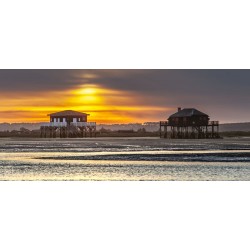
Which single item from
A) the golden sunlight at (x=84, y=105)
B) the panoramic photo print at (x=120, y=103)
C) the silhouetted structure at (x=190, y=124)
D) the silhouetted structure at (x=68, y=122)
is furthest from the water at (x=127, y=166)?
the golden sunlight at (x=84, y=105)

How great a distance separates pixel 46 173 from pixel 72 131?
3.94 meters

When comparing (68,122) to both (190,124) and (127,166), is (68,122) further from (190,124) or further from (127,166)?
(190,124)

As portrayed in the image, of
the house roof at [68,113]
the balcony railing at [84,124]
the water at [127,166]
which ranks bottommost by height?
the water at [127,166]

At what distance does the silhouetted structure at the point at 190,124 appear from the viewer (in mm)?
18109

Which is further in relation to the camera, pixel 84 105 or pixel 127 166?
pixel 127 166

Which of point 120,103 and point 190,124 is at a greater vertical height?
point 120,103

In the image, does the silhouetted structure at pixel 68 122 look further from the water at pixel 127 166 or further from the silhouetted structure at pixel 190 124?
the silhouetted structure at pixel 190 124

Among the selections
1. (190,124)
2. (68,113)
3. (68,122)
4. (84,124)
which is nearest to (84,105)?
(68,113)

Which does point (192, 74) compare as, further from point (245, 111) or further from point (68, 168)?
point (68, 168)

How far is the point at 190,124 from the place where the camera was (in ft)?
77.6

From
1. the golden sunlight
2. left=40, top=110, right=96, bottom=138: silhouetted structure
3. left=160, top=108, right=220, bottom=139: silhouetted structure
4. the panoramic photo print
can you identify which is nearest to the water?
the panoramic photo print

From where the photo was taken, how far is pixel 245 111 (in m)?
Answer: 17.0

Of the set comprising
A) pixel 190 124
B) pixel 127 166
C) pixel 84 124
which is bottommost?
pixel 127 166
